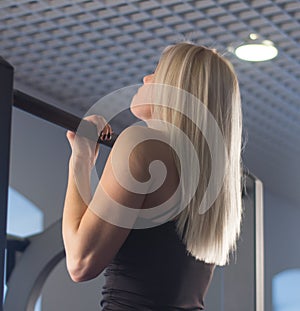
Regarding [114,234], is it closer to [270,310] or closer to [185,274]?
[185,274]

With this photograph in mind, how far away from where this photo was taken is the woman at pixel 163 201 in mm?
804

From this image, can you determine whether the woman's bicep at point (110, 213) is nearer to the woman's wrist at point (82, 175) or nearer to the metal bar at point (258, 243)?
the woman's wrist at point (82, 175)

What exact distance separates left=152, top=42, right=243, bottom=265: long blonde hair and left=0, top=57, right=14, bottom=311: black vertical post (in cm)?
20

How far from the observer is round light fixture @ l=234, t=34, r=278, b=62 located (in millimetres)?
2260

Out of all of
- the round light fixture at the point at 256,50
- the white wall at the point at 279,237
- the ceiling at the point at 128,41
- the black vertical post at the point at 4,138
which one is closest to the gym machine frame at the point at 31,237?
the black vertical post at the point at 4,138

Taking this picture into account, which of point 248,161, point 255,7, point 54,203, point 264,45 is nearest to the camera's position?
point 255,7

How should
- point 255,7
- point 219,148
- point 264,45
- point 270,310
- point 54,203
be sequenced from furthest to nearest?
point 270,310, point 54,203, point 264,45, point 255,7, point 219,148

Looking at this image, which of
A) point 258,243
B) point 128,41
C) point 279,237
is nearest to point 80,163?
point 258,243

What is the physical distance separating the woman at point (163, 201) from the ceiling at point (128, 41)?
1163 mm

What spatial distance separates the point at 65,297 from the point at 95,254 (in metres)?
1.99

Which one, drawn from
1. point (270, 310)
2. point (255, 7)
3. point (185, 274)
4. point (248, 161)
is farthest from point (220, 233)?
point (270, 310)

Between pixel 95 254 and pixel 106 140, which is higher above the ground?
pixel 106 140

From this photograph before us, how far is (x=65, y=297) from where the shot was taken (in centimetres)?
273

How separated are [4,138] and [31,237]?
1.99 ft
